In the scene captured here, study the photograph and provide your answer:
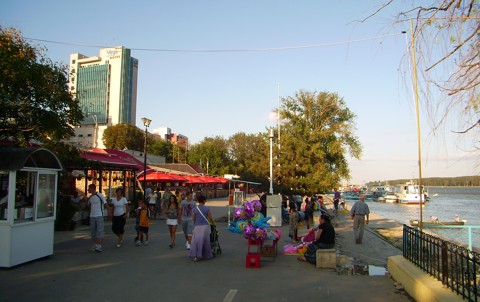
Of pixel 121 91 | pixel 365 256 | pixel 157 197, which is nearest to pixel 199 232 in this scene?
pixel 365 256

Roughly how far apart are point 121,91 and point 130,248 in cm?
12969

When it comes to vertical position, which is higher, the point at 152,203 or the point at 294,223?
the point at 152,203

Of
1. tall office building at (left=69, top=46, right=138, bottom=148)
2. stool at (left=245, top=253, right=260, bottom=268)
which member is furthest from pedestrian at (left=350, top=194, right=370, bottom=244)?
tall office building at (left=69, top=46, right=138, bottom=148)

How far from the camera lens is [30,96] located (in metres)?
12.0

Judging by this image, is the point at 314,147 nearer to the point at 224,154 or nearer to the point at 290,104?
the point at 290,104

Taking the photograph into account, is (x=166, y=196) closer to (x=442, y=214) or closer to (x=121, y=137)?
(x=442, y=214)

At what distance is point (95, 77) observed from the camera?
138 metres

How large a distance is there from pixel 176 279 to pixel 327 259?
11.3ft

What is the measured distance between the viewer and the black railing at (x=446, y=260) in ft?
16.5

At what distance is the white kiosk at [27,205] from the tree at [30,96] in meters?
2.27

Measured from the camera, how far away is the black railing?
16.5ft

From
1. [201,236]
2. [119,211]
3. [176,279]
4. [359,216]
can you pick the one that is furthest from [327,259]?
[119,211]

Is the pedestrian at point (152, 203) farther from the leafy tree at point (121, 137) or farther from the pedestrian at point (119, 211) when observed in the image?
the leafy tree at point (121, 137)

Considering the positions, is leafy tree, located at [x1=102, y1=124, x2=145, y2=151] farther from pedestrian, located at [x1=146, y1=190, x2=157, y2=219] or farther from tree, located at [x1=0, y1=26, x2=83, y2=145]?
tree, located at [x1=0, y1=26, x2=83, y2=145]
